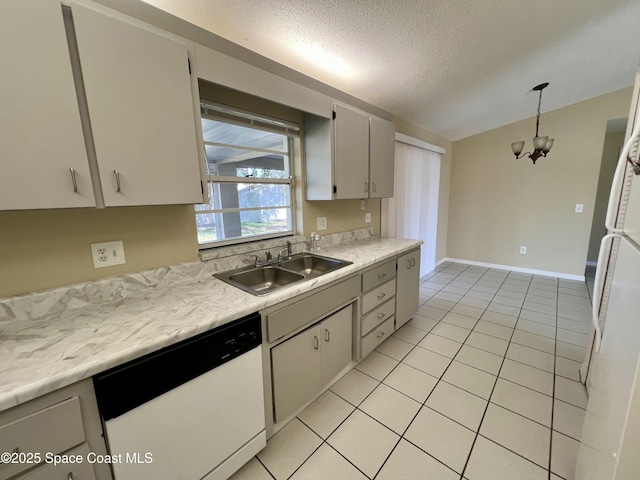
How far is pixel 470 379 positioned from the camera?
189cm

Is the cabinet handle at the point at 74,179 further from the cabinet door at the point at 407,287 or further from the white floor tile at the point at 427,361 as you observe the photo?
the white floor tile at the point at 427,361

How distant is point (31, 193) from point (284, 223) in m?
1.49

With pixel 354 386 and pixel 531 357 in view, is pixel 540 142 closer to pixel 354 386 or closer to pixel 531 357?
pixel 531 357

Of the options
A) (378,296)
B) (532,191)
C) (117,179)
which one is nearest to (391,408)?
(378,296)

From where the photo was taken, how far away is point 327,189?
205 centimetres

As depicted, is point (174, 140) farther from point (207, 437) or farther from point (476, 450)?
point (476, 450)

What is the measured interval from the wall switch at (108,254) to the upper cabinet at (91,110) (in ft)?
1.10

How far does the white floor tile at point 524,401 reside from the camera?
1.58 metres

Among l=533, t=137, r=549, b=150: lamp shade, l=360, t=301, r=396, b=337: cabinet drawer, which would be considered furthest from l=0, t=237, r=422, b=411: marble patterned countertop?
l=533, t=137, r=549, b=150: lamp shade

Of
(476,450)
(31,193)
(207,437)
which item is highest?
(31,193)

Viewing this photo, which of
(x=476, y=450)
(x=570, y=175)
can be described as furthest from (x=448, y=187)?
(x=476, y=450)

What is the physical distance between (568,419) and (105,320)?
8.45 ft

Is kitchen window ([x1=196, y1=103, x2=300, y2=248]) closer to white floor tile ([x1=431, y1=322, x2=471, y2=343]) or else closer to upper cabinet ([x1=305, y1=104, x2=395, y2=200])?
upper cabinet ([x1=305, y1=104, x2=395, y2=200])

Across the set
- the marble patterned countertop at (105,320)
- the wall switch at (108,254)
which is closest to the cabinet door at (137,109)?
the wall switch at (108,254)
